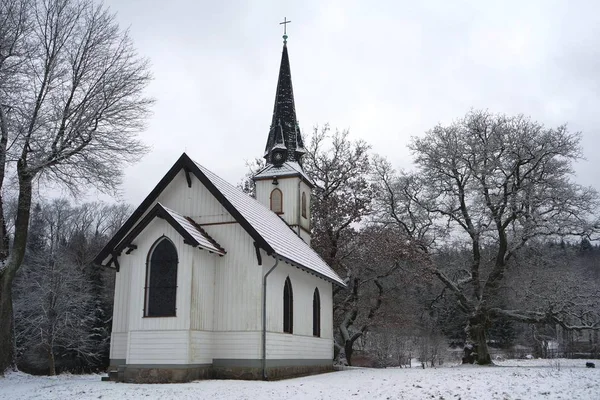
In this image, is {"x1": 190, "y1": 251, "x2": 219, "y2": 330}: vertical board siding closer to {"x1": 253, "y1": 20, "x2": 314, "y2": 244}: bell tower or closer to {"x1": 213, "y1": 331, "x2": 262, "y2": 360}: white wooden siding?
{"x1": 213, "y1": 331, "x2": 262, "y2": 360}: white wooden siding

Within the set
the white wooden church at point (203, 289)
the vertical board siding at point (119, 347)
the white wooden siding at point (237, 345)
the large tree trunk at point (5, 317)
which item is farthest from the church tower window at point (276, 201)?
the large tree trunk at point (5, 317)

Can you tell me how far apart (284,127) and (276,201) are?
15.4 feet

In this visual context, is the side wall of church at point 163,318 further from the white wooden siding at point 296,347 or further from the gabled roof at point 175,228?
the white wooden siding at point 296,347

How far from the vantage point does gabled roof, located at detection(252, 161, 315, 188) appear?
29922mm

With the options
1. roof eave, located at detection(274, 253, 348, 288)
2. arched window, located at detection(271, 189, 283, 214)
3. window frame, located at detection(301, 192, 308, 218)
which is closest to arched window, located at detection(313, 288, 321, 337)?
roof eave, located at detection(274, 253, 348, 288)

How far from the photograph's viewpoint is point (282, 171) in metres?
30.1

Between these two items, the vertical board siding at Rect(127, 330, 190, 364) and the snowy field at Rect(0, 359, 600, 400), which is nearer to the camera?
the snowy field at Rect(0, 359, 600, 400)

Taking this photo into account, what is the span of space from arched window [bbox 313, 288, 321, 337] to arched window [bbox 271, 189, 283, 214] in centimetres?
607

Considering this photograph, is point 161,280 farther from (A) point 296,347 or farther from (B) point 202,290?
(A) point 296,347

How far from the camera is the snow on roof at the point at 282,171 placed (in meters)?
29.9

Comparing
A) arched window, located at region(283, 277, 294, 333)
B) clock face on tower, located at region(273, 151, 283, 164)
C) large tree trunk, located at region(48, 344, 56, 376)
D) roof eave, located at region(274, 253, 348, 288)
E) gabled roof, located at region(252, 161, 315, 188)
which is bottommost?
large tree trunk, located at region(48, 344, 56, 376)

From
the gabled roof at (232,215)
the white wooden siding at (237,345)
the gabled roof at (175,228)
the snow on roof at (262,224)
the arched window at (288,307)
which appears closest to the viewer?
the gabled roof at (175,228)

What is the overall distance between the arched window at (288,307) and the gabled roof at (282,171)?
375 inches

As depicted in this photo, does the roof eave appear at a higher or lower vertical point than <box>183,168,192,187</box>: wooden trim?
lower
